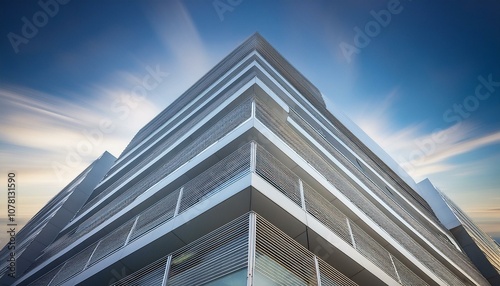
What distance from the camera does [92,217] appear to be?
1456 cm

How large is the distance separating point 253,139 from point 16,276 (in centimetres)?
1480

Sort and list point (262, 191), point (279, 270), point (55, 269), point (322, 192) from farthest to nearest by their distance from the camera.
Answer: point (55, 269), point (322, 192), point (262, 191), point (279, 270)

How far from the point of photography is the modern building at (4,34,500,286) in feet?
18.1

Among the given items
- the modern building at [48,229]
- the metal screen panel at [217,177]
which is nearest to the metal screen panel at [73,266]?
the modern building at [48,229]

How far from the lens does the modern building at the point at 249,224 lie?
550 cm

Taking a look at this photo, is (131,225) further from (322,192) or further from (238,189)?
(322,192)

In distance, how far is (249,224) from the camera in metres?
5.32

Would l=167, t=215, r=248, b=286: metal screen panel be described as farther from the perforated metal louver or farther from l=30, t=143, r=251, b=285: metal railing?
the perforated metal louver

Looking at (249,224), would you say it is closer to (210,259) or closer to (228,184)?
(210,259)

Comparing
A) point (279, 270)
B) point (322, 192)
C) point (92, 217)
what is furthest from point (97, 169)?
point (279, 270)

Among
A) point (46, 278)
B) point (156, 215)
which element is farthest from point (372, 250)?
point (46, 278)

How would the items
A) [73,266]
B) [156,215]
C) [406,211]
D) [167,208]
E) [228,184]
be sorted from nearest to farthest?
[228,184]
[167,208]
[156,215]
[73,266]
[406,211]

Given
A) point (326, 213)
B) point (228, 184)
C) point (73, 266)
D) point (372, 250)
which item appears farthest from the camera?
point (73, 266)

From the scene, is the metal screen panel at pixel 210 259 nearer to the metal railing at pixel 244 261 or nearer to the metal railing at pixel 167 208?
the metal railing at pixel 244 261
